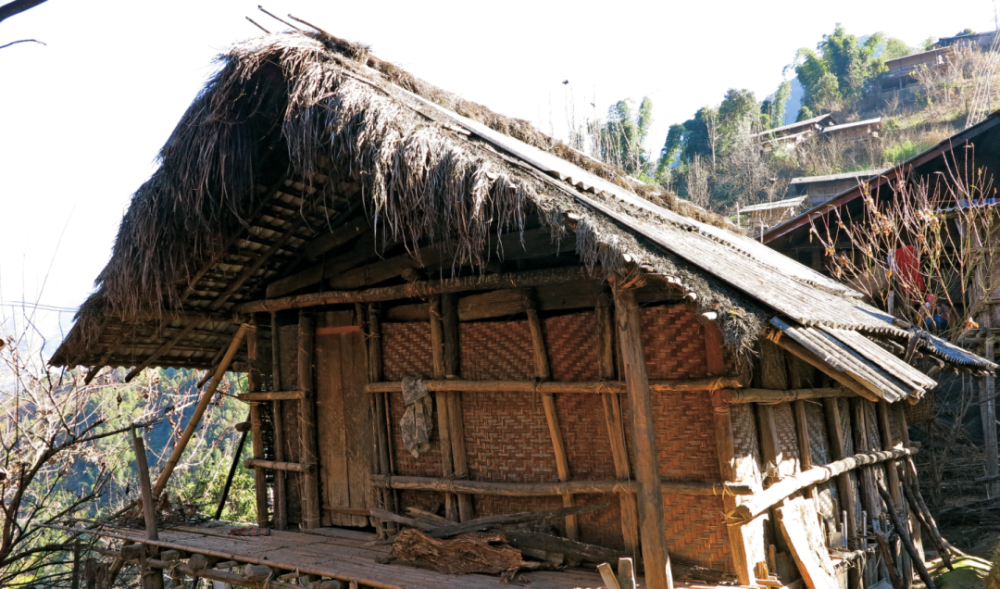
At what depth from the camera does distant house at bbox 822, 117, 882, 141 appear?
27016mm

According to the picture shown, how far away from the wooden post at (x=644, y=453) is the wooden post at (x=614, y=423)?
0.74 m

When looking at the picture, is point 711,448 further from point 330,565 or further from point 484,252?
point 330,565

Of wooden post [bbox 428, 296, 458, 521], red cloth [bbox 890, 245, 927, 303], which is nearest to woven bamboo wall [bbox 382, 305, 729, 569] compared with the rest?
wooden post [bbox 428, 296, 458, 521]

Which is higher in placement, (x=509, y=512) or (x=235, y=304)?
(x=235, y=304)

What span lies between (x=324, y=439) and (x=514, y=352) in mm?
2324

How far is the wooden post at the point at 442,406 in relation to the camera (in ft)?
17.3

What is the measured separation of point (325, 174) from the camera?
5.38 metres

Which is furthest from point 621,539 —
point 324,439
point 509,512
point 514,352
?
point 324,439

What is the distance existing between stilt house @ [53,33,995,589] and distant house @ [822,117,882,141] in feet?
77.3

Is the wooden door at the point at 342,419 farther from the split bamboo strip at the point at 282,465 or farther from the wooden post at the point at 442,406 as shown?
the wooden post at the point at 442,406

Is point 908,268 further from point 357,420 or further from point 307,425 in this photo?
point 307,425

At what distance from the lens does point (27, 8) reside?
1492mm

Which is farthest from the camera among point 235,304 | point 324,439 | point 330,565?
point 235,304

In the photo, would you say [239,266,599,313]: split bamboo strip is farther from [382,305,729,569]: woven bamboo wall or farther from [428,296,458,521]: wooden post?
[382,305,729,569]: woven bamboo wall
